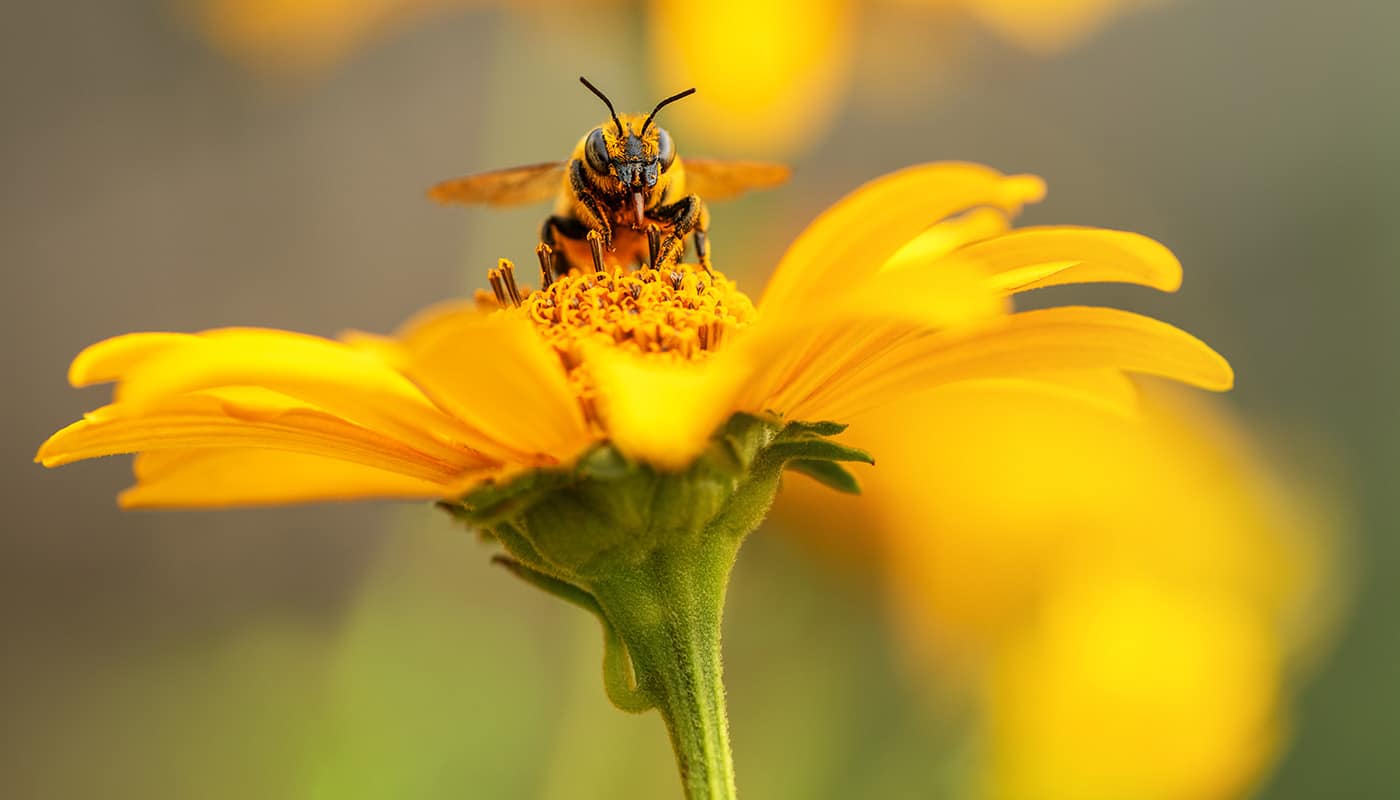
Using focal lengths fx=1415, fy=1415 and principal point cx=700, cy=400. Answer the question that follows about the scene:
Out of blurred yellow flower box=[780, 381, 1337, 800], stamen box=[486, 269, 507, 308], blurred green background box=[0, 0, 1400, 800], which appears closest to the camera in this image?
stamen box=[486, 269, 507, 308]

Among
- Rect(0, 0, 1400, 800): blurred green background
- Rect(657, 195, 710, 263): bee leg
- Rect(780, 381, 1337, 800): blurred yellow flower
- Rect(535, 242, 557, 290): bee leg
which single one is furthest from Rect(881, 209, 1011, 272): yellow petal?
Rect(0, 0, 1400, 800): blurred green background

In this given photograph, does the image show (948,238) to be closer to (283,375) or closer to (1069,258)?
(1069,258)

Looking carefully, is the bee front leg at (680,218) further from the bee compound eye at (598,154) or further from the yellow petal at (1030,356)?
the yellow petal at (1030,356)

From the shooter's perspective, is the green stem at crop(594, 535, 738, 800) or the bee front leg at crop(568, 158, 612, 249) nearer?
the green stem at crop(594, 535, 738, 800)

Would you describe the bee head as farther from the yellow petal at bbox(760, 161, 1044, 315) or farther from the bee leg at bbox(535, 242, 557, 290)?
the yellow petal at bbox(760, 161, 1044, 315)

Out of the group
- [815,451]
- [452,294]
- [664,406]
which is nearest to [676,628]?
[815,451]

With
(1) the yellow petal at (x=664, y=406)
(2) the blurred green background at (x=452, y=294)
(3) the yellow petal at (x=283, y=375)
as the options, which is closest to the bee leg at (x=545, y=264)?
(3) the yellow petal at (x=283, y=375)

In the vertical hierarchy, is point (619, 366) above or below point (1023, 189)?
below
